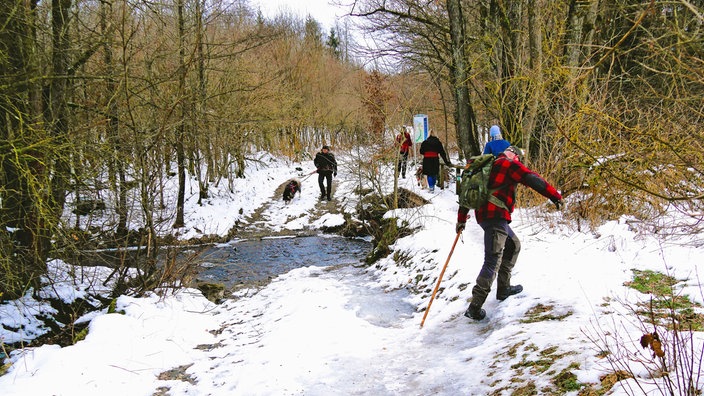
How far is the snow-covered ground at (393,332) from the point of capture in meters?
3.63

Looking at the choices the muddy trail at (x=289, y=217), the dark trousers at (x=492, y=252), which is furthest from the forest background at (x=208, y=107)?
the muddy trail at (x=289, y=217)

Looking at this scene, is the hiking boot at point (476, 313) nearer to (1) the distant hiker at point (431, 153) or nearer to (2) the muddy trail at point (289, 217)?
(1) the distant hiker at point (431, 153)

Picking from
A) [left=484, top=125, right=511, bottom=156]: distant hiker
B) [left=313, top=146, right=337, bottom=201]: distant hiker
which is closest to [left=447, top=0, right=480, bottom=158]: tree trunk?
[left=484, top=125, right=511, bottom=156]: distant hiker

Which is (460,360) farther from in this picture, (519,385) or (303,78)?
(303,78)

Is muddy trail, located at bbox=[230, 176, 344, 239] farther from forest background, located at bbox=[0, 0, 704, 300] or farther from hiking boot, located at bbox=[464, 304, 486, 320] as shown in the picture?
hiking boot, located at bbox=[464, 304, 486, 320]

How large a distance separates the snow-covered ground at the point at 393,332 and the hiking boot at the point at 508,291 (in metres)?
0.09

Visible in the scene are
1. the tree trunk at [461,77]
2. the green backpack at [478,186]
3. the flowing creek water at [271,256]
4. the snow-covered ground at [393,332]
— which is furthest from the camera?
the tree trunk at [461,77]

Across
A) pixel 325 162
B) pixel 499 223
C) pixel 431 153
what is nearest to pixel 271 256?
pixel 431 153

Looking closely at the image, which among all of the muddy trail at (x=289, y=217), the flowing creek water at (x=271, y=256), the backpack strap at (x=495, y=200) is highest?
the backpack strap at (x=495, y=200)

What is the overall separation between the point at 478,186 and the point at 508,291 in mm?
1316

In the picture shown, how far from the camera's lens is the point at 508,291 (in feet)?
16.9

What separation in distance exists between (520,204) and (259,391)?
6.39 metres

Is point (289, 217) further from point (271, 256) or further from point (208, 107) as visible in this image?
point (208, 107)

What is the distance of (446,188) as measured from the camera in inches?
567
